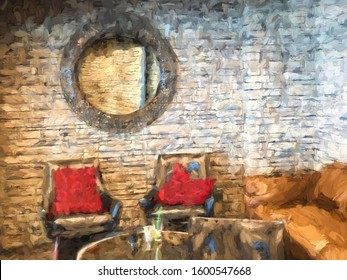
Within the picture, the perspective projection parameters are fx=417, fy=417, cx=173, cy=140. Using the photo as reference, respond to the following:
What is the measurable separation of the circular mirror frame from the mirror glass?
0.05m

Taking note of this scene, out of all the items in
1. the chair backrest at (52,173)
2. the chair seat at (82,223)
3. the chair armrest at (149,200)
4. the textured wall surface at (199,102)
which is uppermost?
the textured wall surface at (199,102)

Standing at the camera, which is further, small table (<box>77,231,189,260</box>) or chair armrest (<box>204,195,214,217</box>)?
chair armrest (<box>204,195,214,217</box>)

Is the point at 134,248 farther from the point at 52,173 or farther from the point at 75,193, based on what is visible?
the point at 52,173

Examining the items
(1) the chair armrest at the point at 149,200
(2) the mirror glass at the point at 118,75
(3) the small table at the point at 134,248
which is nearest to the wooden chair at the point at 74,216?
(1) the chair armrest at the point at 149,200

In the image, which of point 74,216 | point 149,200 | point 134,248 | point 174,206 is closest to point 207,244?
point 134,248

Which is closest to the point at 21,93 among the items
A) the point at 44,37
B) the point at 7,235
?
the point at 44,37

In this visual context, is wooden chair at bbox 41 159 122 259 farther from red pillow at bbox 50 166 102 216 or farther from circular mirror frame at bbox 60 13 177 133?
circular mirror frame at bbox 60 13 177 133

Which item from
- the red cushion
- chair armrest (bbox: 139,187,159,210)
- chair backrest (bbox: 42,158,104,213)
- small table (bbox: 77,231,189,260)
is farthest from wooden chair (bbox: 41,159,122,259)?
small table (bbox: 77,231,189,260)

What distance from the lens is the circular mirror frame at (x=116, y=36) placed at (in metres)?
3.95

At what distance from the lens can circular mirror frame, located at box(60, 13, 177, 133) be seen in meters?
3.95

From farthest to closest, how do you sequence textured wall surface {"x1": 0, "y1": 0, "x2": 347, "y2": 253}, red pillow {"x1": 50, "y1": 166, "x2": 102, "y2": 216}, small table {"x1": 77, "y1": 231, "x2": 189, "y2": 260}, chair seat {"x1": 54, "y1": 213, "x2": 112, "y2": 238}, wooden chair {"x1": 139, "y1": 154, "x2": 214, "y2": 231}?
textured wall surface {"x1": 0, "y1": 0, "x2": 347, "y2": 253} < wooden chair {"x1": 139, "y1": 154, "x2": 214, "y2": 231} < red pillow {"x1": 50, "y1": 166, "x2": 102, "y2": 216} < chair seat {"x1": 54, "y1": 213, "x2": 112, "y2": 238} < small table {"x1": 77, "y1": 231, "x2": 189, "y2": 260}

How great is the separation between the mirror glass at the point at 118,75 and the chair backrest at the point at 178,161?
58 centimetres

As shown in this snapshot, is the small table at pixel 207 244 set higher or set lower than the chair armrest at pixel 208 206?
higher

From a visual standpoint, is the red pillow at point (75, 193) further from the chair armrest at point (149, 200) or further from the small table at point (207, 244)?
the small table at point (207, 244)
